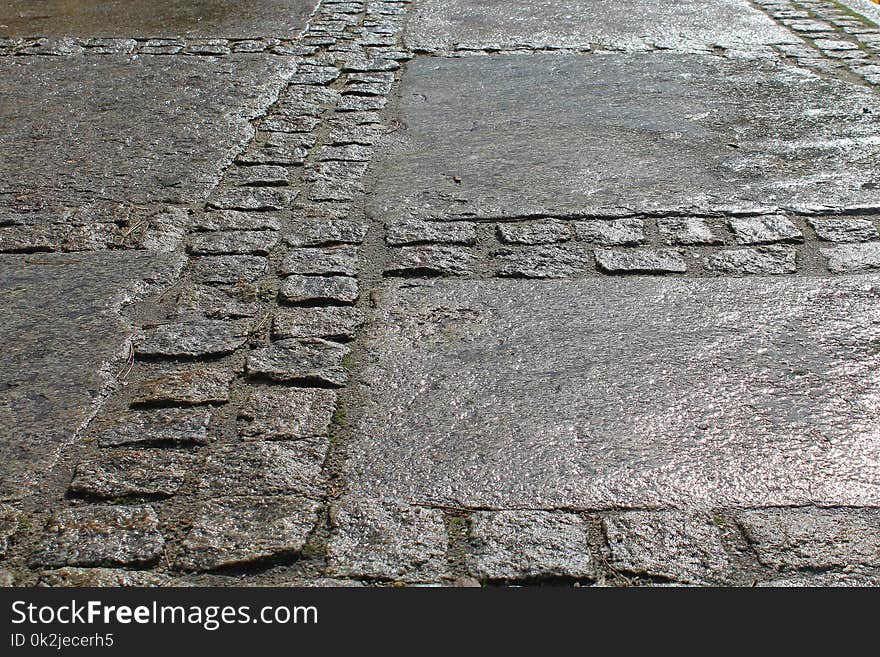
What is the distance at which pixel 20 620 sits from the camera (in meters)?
1.88

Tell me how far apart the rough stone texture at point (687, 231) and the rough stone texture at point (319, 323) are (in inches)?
49.3

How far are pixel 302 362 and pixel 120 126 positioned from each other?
2542mm

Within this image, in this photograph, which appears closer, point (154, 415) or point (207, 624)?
point (207, 624)

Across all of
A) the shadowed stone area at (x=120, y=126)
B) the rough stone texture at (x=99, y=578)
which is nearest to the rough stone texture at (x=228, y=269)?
the shadowed stone area at (x=120, y=126)

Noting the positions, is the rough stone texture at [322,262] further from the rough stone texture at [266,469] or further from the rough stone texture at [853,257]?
the rough stone texture at [853,257]

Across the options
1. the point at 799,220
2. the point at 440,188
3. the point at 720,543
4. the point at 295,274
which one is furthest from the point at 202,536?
the point at 799,220

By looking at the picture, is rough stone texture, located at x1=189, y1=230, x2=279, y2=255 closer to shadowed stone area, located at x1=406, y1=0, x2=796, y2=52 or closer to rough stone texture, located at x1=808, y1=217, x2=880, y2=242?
rough stone texture, located at x1=808, y1=217, x2=880, y2=242

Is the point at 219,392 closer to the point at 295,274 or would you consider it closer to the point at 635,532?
the point at 295,274

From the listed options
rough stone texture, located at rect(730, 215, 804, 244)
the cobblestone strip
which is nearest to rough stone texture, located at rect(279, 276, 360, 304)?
the cobblestone strip

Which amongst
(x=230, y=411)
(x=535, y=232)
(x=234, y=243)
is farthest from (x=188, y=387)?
(x=535, y=232)

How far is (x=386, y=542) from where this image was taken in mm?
2092

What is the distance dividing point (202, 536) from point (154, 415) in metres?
0.53

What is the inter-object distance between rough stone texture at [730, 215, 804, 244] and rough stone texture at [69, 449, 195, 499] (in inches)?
87.4

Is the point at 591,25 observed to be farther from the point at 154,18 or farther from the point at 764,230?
the point at 764,230
